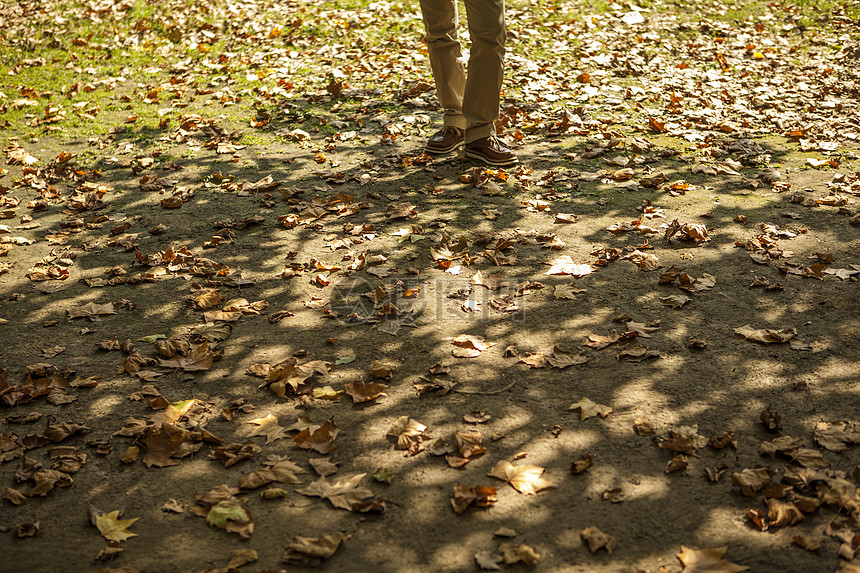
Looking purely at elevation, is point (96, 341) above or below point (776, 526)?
above

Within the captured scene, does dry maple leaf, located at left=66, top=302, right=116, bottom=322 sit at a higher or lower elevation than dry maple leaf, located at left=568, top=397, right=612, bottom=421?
A: higher

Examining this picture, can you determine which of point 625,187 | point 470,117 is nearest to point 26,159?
point 470,117

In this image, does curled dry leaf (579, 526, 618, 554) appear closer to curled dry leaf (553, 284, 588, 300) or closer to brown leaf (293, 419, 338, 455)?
brown leaf (293, 419, 338, 455)

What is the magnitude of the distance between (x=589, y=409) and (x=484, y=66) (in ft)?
10.4

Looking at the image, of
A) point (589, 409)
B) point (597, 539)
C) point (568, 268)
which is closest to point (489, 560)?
point (597, 539)

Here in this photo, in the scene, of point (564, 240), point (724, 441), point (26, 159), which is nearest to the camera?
point (724, 441)

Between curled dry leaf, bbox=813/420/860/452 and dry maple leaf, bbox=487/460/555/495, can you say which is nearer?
dry maple leaf, bbox=487/460/555/495

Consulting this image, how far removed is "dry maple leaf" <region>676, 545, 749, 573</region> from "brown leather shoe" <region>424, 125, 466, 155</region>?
4207mm

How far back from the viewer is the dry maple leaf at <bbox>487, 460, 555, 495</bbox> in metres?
2.59

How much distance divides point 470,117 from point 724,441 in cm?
347

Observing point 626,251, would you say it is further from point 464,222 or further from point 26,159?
point 26,159

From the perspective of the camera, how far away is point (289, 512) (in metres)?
2.52

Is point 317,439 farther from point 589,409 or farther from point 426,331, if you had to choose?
point 589,409

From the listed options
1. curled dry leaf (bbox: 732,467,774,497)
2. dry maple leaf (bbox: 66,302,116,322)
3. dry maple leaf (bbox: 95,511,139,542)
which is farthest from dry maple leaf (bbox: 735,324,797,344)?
dry maple leaf (bbox: 66,302,116,322)
